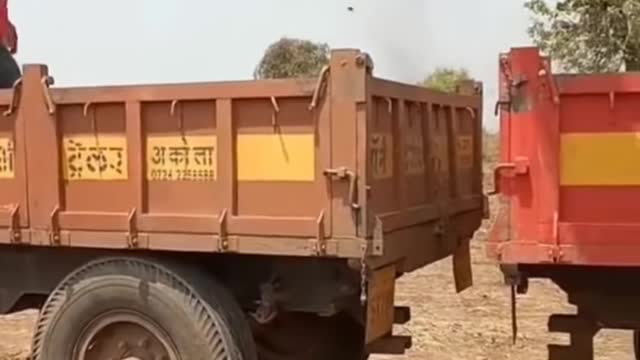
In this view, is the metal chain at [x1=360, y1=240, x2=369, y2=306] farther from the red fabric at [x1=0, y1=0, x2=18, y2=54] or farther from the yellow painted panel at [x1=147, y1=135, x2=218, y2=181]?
the red fabric at [x1=0, y1=0, x2=18, y2=54]

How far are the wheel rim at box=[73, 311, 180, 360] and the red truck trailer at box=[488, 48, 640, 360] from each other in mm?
1645

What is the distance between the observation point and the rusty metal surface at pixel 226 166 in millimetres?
5066

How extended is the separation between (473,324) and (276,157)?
422cm

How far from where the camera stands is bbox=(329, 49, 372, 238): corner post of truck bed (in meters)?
5.01

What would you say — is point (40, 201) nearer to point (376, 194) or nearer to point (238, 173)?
point (238, 173)

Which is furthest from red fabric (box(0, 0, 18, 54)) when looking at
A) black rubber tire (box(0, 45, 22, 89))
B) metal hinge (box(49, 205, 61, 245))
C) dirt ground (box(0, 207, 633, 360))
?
dirt ground (box(0, 207, 633, 360))

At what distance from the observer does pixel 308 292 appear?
5586mm

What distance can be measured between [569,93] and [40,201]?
101 inches

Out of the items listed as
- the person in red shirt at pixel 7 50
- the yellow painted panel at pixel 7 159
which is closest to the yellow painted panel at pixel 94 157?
the yellow painted panel at pixel 7 159

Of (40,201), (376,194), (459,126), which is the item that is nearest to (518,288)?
(376,194)

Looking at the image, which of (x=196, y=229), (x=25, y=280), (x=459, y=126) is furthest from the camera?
(x=459, y=126)

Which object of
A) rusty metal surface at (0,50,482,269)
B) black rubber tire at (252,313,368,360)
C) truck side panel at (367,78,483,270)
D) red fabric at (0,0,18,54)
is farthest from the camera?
red fabric at (0,0,18,54)

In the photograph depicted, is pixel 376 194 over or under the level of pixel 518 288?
over

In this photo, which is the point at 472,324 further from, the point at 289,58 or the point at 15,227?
the point at 289,58
